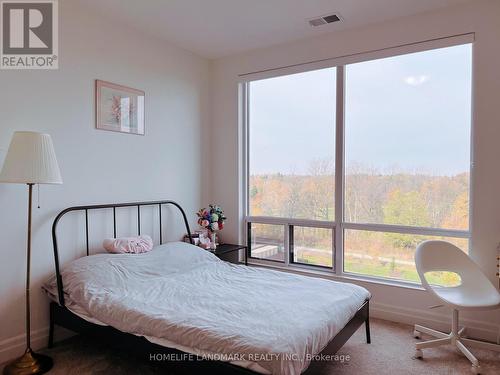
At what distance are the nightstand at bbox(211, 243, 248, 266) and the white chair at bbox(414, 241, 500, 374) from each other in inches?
73.9

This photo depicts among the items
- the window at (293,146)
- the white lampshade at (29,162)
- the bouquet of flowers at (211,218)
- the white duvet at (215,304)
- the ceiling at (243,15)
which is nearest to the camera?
the white duvet at (215,304)

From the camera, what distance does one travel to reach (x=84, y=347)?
269 centimetres

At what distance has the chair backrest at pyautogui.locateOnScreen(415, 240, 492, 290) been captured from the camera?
2.78 metres

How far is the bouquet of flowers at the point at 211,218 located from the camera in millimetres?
3854

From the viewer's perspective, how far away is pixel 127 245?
3031 millimetres

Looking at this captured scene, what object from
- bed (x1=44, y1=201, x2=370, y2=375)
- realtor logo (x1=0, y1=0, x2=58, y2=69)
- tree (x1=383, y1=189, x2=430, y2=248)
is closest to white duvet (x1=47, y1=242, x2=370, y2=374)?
bed (x1=44, y1=201, x2=370, y2=375)

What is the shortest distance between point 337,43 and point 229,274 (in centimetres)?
246

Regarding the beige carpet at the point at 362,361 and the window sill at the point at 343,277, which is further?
the window sill at the point at 343,277

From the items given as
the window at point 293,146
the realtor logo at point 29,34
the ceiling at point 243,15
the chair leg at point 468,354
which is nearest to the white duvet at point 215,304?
the chair leg at point 468,354

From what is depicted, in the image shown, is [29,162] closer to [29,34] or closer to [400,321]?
[29,34]

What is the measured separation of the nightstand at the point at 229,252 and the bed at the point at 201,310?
21.0 inches

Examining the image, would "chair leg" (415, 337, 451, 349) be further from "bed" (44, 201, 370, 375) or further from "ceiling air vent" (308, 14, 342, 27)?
"ceiling air vent" (308, 14, 342, 27)

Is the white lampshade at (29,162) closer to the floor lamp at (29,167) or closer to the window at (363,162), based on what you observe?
the floor lamp at (29,167)

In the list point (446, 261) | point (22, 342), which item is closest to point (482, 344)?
point (446, 261)
